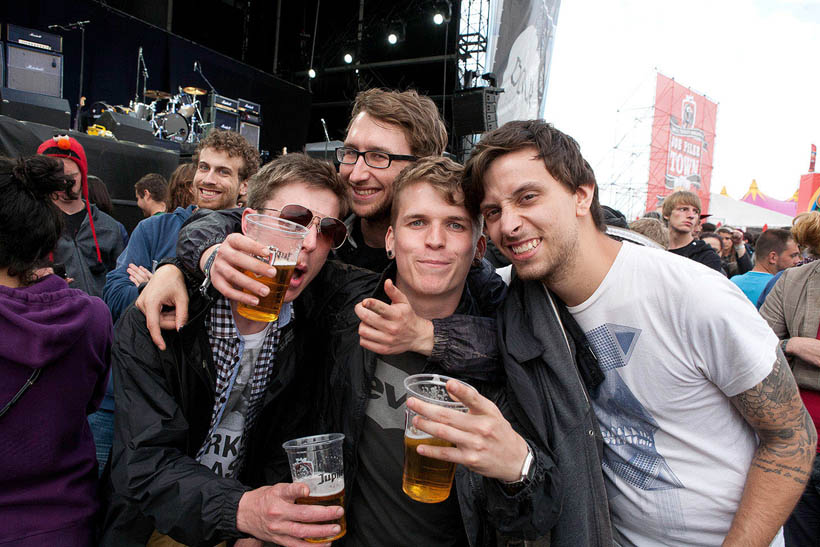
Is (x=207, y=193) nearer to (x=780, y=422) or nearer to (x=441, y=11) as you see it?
(x=780, y=422)

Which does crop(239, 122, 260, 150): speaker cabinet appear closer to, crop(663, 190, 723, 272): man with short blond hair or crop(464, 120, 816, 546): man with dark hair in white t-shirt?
crop(663, 190, 723, 272): man with short blond hair

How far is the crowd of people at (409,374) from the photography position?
1350 mm

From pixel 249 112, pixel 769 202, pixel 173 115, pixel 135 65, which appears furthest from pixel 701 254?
pixel 769 202

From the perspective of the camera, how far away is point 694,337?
1.42 metres

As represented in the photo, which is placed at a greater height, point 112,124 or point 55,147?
point 112,124

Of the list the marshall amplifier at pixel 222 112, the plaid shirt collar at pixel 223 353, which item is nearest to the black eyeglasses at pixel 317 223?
the plaid shirt collar at pixel 223 353

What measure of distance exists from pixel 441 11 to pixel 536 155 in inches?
554

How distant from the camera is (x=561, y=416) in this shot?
1.42 m

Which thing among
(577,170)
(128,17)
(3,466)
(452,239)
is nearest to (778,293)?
(577,170)

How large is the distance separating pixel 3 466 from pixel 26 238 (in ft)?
2.50

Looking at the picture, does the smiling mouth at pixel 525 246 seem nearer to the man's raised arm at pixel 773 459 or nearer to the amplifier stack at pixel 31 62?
the man's raised arm at pixel 773 459

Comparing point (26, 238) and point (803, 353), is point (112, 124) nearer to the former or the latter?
point (26, 238)

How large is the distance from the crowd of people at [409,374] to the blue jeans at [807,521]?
47.1 inches

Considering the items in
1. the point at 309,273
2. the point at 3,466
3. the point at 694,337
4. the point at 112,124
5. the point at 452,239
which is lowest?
the point at 3,466
